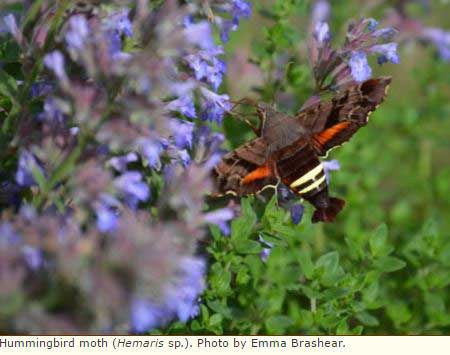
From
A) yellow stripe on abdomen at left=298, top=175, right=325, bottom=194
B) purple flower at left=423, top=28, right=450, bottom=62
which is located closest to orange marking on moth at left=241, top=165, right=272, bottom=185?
yellow stripe on abdomen at left=298, top=175, right=325, bottom=194

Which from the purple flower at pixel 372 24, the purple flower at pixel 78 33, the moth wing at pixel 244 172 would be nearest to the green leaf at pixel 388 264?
the moth wing at pixel 244 172

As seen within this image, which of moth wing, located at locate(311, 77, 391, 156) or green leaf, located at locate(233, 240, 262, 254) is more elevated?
moth wing, located at locate(311, 77, 391, 156)

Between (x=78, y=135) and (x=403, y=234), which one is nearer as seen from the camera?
(x=78, y=135)

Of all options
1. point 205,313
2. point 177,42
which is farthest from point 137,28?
point 205,313

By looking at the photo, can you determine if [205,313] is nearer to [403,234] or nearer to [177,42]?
[177,42]

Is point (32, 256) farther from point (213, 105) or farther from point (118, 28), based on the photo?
point (213, 105)

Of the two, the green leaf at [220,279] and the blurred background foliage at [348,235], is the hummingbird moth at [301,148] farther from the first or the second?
the green leaf at [220,279]

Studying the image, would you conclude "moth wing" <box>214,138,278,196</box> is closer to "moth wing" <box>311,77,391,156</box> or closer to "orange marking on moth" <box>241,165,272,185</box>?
"orange marking on moth" <box>241,165,272,185</box>

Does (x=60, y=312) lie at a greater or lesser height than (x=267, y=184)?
greater
